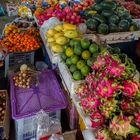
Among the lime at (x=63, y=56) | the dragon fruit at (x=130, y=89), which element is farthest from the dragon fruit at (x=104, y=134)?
the lime at (x=63, y=56)

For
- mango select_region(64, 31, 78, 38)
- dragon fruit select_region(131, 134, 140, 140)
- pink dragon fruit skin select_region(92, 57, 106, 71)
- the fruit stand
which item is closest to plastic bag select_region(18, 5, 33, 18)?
the fruit stand

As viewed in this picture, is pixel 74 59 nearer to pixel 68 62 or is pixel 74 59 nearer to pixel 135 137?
pixel 68 62

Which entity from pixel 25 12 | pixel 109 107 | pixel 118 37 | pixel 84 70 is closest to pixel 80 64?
pixel 84 70

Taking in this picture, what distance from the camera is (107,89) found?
132cm

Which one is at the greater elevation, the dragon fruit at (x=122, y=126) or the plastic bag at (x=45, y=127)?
the dragon fruit at (x=122, y=126)

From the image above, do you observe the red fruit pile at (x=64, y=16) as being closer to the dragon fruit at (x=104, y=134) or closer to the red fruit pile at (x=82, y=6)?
the red fruit pile at (x=82, y=6)

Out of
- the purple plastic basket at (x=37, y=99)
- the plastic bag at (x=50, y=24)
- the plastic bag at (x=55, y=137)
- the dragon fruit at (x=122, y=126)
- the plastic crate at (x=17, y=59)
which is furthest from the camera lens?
the plastic crate at (x=17, y=59)

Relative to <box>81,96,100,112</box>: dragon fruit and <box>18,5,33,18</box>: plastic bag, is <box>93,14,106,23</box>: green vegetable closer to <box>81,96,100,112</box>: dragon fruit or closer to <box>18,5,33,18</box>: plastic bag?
<box>18,5,33,18</box>: plastic bag

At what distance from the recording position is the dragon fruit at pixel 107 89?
4.34 feet

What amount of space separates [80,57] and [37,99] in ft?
1.98

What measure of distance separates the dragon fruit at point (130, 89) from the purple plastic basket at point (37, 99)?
1012 millimetres

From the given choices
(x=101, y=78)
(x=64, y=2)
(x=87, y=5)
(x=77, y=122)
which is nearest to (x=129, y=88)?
(x=101, y=78)

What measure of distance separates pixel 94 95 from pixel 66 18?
5.57ft

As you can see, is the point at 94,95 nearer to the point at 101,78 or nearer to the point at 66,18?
the point at 101,78
